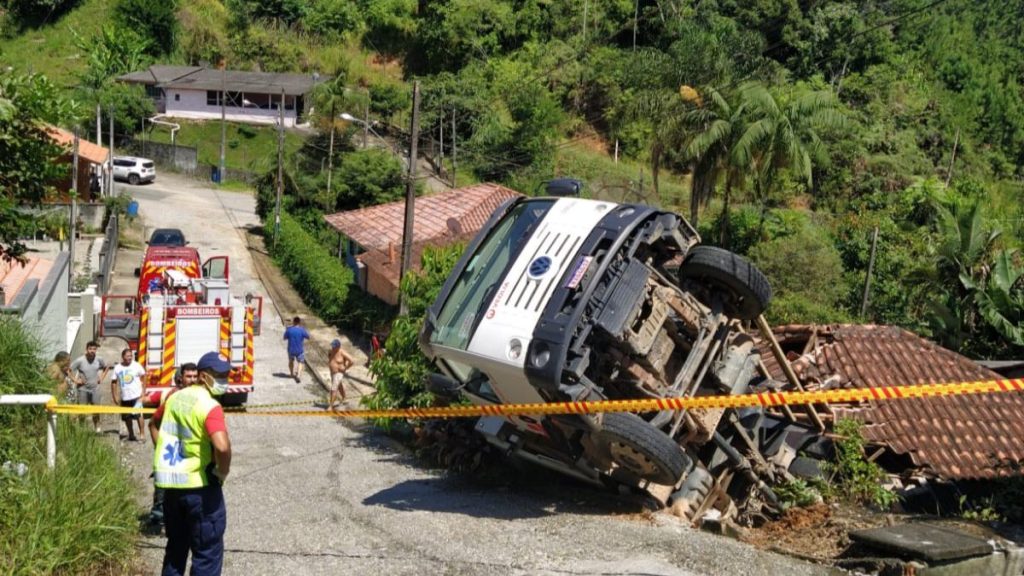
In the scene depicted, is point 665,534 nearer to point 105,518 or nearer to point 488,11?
point 105,518

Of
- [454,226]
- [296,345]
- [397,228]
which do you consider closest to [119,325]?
[296,345]

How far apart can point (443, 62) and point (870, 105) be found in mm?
25688

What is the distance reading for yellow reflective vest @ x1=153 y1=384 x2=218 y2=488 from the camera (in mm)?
6398

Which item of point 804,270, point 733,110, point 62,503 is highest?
point 62,503

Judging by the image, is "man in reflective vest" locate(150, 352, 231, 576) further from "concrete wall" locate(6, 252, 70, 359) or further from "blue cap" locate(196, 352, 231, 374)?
"concrete wall" locate(6, 252, 70, 359)

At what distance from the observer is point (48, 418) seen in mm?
7262

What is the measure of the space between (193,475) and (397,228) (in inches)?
1032

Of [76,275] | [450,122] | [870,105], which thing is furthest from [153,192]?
[870,105]

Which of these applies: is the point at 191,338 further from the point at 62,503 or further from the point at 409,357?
the point at 62,503

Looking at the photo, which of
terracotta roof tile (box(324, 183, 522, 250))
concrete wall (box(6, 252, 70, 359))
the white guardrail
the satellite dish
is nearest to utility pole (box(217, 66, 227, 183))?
terracotta roof tile (box(324, 183, 522, 250))

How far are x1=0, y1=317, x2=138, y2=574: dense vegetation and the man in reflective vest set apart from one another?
Result: 1.94ft

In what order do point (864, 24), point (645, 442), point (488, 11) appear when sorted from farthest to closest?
point (488, 11)
point (864, 24)
point (645, 442)

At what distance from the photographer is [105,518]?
22.8 feet

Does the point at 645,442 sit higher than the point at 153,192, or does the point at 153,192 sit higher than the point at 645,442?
the point at 645,442
